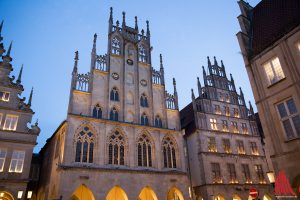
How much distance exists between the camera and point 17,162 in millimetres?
23656

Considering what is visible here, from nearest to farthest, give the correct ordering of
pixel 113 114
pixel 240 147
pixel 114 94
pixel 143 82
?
1. pixel 113 114
2. pixel 114 94
3. pixel 143 82
4. pixel 240 147

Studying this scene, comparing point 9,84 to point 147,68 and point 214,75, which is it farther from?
point 214,75

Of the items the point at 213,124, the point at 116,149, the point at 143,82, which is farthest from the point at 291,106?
the point at 213,124

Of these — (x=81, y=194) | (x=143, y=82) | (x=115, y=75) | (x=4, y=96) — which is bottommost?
(x=81, y=194)

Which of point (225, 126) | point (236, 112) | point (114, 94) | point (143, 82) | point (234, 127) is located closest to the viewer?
point (114, 94)

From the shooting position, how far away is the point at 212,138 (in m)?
34.7

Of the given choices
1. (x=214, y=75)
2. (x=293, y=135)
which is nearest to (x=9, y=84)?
(x=293, y=135)

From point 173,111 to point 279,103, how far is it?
55.0 ft

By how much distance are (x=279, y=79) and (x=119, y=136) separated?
17145 millimetres

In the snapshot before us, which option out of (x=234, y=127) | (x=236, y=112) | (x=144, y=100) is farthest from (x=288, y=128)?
(x=236, y=112)

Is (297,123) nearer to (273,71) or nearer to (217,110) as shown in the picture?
(273,71)

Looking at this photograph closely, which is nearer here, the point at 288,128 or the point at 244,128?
the point at 288,128

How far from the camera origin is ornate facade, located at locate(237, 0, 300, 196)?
14781 mm

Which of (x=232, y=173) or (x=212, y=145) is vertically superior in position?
(x=212, y=145)
